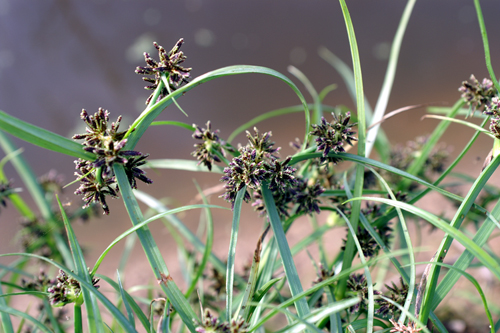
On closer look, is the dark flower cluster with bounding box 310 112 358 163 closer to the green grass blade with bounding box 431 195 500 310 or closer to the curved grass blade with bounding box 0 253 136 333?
the green grass blade with bounding box 431 195 500 310

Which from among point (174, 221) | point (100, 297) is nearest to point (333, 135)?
point (100, 297)

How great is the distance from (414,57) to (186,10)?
104 cm

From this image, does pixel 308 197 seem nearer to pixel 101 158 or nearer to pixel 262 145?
pixel 262 145

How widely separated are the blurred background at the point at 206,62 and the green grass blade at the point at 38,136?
3.23 ft

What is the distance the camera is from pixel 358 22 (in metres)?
1.53

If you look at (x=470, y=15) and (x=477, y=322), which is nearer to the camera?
(x=477, y=322)

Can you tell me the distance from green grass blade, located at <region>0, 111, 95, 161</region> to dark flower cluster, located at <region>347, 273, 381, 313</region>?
0.40 m

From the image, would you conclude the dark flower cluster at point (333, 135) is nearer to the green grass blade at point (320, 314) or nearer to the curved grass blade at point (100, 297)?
the green grass blade at point (320, 314)

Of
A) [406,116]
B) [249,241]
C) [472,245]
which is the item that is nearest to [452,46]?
[406,116]

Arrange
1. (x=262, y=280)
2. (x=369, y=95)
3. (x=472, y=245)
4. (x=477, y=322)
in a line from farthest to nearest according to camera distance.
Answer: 1. (x=369, y=95)
2. (x=477, y=322)
3. (x=262, y=280)
4. (x=472, y=245)

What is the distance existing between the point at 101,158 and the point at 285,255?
0.25m

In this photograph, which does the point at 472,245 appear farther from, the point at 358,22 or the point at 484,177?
the point at 358,22

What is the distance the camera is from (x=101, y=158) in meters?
0.36

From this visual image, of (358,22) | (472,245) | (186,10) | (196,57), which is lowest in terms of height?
(472,245)
